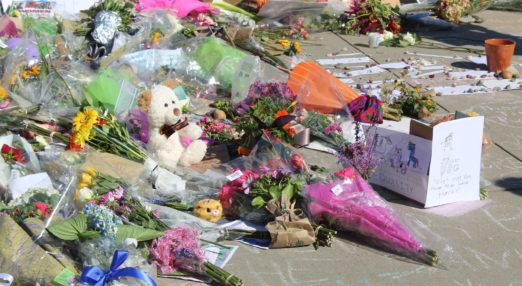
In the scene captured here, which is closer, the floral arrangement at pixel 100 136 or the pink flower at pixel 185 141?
the floral arrangement at pixel 100 136

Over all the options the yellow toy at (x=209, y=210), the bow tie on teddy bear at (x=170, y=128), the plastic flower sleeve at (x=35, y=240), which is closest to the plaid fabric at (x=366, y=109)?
the bow tie on teddy bear at (x=170, y=128)

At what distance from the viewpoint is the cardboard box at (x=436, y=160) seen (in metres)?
4.35

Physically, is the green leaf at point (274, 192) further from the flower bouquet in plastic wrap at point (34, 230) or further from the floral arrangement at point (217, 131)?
the floral arrangement at point (217, 131)

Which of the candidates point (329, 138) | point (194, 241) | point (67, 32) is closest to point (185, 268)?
point (194, 241)

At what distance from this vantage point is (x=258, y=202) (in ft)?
13.4

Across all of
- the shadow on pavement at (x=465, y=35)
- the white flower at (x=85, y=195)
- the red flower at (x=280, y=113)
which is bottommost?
the shadow on pavement at (x=465, y=35)

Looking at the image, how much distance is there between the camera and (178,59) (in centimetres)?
647

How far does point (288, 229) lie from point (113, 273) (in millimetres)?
994

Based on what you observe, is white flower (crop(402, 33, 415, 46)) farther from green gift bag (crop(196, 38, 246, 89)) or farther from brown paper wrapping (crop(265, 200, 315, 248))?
brown paper wrapping (crop(265, 200, 315, 248))

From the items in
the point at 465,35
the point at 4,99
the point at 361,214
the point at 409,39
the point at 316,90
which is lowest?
the point at 465,35

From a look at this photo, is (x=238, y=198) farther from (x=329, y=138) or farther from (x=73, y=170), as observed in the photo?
(x=329, y=138)

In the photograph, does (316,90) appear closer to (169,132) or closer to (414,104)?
(414,104)

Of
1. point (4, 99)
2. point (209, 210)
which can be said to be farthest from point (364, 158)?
point (4, 99)

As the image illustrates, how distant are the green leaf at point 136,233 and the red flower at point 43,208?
40cm
